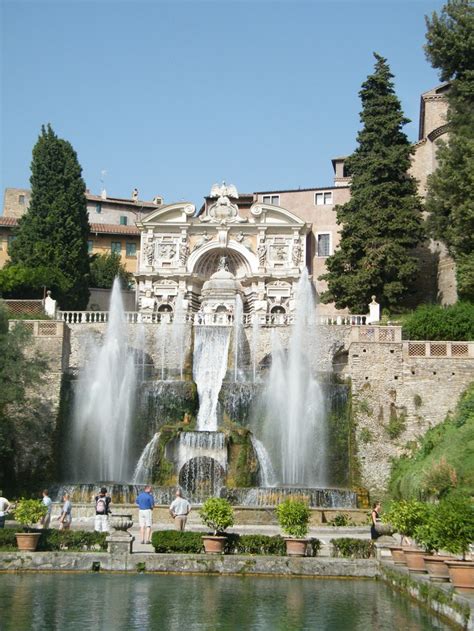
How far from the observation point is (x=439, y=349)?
3319 centimetres

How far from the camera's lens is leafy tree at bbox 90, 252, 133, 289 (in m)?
55.3

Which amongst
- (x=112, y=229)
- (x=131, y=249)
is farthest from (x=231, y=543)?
(x=112, y=229)

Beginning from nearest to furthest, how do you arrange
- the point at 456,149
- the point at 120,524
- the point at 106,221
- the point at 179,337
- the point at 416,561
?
1. the point at 416,561
2. the point at 120,524
3. the point at 456,149
4. the point at 179,337
5. the point at 106,221

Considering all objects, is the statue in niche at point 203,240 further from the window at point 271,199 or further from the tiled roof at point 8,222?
the tiled roof at point 8,222

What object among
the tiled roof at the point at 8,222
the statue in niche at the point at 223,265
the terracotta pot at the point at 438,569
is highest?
the tiled roof at the point at 8,222

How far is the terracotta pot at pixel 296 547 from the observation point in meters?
17.5

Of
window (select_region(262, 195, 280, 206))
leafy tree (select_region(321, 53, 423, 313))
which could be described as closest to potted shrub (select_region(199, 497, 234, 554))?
leafy tree (select_region(321, 53, 423, 313))

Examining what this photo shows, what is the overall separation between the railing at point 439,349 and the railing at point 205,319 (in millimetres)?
5051

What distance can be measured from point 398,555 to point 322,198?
37719 millimetres

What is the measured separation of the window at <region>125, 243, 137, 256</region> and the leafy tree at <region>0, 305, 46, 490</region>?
25.9 meters

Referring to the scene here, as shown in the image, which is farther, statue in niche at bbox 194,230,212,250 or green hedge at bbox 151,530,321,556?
statue in niche at bbox 194,230,212,250

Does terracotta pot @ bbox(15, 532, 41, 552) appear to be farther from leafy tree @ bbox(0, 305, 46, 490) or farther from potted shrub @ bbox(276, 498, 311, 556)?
leafy tree @ bbox(0, 305, 46, 490)

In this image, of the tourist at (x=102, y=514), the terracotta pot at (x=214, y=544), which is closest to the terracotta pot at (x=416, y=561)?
the terracotta pot at (x=214, y=544)

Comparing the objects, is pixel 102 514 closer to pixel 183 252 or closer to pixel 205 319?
pixel 205 319
